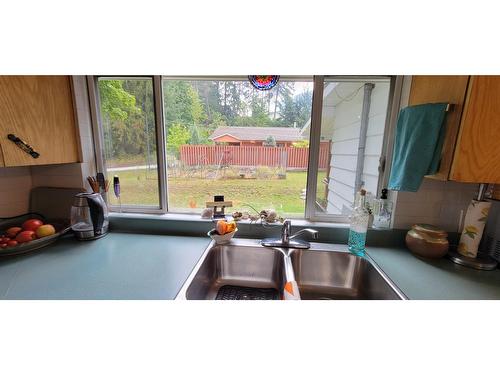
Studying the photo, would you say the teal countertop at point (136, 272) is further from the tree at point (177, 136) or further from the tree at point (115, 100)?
the tree at point (115, 100)

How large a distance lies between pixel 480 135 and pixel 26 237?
7.35ft

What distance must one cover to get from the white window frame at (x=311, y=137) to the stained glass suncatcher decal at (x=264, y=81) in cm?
6

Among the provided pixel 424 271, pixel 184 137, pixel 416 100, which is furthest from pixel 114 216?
pixel 416 100

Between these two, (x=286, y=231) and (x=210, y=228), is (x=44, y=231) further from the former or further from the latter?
(x=286, y=231)

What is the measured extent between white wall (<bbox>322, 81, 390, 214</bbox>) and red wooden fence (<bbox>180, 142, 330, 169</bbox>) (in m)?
0.15

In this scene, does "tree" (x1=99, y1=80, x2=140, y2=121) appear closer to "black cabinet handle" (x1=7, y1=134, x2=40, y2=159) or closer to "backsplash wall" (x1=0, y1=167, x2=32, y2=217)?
"black cabinet handle" (x1=7, y1=134, x2=40, y2=159)

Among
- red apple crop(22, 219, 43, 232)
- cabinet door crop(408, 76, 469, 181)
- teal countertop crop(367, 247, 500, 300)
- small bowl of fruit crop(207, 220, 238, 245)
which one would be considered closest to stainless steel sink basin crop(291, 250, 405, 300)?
teal countertop crop(367, 247, 500, 300)

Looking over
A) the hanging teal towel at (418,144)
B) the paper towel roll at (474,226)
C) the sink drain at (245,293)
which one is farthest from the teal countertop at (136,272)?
the hanging teal towel at (418,144)

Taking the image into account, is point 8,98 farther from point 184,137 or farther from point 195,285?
point 195,285

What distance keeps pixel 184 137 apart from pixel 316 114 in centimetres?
92

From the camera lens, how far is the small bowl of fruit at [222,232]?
1.26 metres

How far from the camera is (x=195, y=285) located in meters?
1.00

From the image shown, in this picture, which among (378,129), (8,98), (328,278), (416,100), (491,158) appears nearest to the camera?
(491,158)

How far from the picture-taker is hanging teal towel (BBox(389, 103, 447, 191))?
96cm
